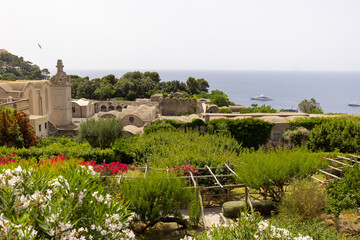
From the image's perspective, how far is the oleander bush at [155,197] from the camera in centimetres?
903

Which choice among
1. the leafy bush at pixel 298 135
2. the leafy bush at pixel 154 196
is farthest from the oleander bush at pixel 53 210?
the leafy bush at pixel 298 135

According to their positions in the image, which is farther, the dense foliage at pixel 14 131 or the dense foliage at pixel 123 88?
the dense foliage at pixel 123 88

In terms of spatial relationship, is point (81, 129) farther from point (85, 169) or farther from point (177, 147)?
point (85, 169)

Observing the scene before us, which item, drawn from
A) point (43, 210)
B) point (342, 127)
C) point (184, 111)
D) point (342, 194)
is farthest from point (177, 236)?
point (184, 111)

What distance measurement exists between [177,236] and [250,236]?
17.2 ft

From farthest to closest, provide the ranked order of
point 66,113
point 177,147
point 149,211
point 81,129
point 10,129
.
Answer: point 66,113, point 81,129, point 10,129, point 177,147, point 149,211

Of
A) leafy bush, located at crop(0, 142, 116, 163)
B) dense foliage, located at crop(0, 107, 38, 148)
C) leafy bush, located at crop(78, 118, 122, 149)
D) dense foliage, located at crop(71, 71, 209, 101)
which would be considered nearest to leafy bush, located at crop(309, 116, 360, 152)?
leafy bush, located at crop(0, 142, 116, 163)

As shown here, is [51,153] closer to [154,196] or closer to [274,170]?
[154,196]

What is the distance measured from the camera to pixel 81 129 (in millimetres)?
22781

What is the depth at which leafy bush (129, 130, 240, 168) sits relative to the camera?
45.4 feet

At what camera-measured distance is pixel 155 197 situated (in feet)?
30.8

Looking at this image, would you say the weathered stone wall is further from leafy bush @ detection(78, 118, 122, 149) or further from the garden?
leafy bush @ detection(78, 118, 122, 149)

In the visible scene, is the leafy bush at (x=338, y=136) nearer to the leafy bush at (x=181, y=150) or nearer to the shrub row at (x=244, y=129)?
the shrub row at (x=244, y=129)

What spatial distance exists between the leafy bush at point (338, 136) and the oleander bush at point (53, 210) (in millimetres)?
16382
